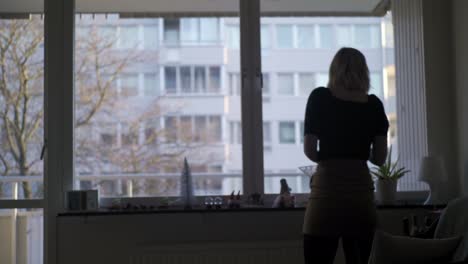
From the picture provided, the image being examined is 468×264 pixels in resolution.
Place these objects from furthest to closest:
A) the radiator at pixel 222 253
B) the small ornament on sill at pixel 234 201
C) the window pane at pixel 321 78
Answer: the window pane at pixel 321 78
the small ornament on sill at pixel 234 201
the radiator at pixel 222 253

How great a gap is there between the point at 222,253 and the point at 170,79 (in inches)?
51.9

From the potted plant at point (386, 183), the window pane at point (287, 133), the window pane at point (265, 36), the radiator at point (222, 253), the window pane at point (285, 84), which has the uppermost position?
the window pane at point (265, 36)

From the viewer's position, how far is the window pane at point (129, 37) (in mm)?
3912

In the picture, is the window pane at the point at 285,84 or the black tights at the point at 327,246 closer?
the black tights at the point at 327,246

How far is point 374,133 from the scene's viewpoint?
7.27 feet

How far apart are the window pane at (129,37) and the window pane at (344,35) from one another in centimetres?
146

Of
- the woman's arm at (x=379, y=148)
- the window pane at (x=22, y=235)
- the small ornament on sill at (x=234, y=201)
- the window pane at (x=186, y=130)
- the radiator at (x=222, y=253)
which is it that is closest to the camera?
the woman's arm at (x=379, y=148)

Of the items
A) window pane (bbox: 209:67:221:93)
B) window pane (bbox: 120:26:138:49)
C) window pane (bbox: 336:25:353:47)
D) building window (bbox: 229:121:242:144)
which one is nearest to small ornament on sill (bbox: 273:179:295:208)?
building window (bbox: 229:121:242:144)

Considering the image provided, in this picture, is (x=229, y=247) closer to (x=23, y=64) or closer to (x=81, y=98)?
(x=81, y=98)

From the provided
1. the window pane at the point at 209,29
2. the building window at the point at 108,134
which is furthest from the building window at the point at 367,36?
the building window at the point at 108,134

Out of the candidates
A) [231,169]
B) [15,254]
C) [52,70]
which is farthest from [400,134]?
[15,254]

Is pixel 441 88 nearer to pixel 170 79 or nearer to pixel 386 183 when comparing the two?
pixel 386 183

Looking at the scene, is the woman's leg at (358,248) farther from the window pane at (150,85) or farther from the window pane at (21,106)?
the window pane at (21,106)

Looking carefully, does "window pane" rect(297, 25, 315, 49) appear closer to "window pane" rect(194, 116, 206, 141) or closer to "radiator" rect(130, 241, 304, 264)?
"window pane" rect(194, 116, 206, 141)
